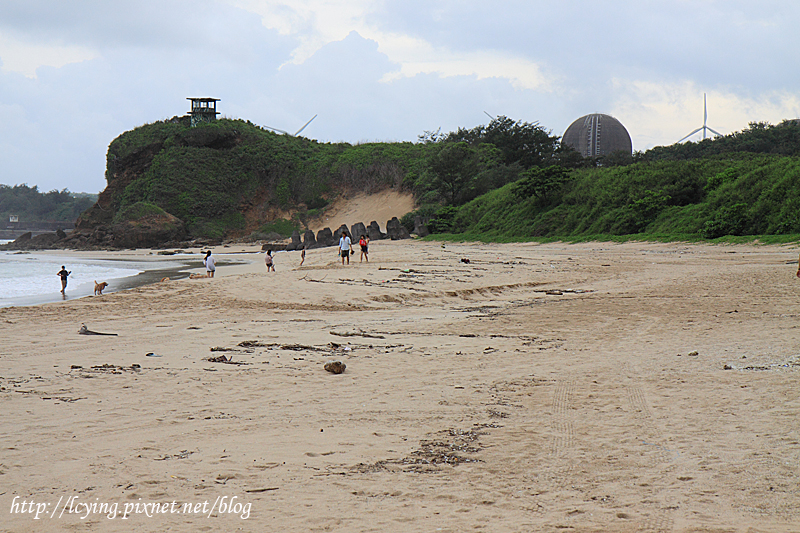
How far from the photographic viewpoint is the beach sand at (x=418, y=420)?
117 inches

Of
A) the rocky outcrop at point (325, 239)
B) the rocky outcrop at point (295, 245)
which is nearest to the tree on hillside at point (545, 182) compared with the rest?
the rocky outcrop at point (325, 239)

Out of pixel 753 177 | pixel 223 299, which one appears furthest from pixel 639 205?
pixel 223 299

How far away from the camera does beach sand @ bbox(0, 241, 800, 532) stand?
2.96m

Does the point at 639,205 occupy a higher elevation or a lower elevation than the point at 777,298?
higher

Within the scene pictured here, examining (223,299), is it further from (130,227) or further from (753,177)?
(130,227)

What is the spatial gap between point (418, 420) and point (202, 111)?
2554 inches

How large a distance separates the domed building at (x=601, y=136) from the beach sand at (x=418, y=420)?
50497 mm

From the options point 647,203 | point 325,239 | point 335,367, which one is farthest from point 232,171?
point 335,367

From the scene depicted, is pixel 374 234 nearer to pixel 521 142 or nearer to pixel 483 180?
pixel 483 180

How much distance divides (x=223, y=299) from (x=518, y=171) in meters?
36.8

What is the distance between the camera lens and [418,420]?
4367 millimetres

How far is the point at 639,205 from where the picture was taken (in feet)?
89.8

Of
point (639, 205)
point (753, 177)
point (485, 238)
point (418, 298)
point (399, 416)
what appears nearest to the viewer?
point (399, 416)

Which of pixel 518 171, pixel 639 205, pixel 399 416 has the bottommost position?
pixel 399 416
